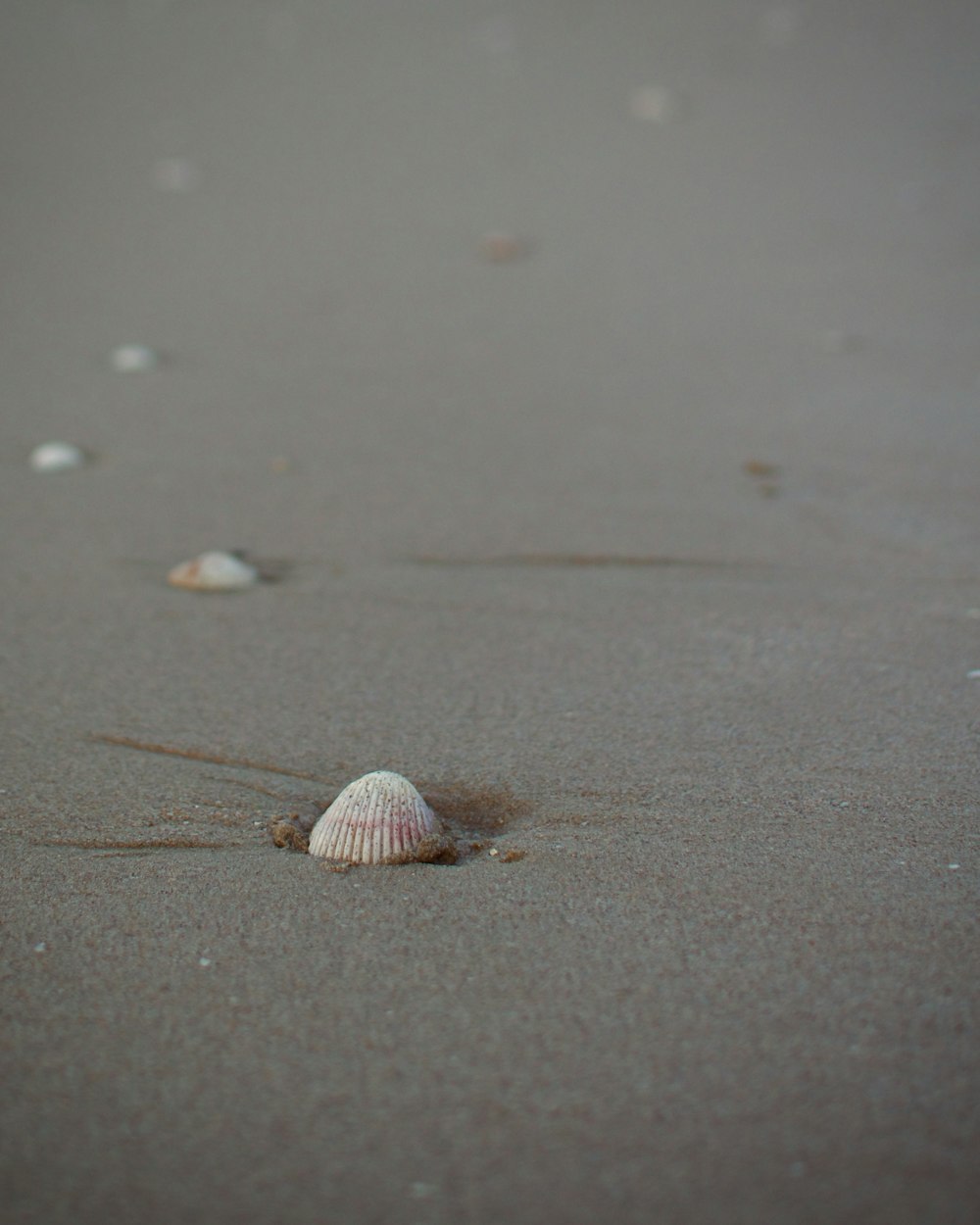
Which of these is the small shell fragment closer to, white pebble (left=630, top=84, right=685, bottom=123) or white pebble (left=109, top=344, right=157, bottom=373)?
white pebble (left=109, top=344, right=157, bottom=373)

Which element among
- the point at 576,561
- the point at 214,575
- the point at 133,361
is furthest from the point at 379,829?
the point at 133,361

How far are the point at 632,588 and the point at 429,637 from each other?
60cm

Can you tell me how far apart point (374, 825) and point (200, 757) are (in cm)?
53

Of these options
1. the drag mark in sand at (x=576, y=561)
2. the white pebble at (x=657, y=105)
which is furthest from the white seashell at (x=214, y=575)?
the white pebble at (x=657, y=105)

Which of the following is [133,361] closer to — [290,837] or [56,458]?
[56,458]

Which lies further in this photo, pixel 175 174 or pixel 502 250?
pixel 175 174

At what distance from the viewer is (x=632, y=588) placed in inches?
118

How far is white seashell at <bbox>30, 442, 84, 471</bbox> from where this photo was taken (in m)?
3.81

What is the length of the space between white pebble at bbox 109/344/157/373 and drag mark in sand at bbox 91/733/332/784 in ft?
8.79

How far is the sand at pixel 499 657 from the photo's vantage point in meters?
1.34

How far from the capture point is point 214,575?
2.99 meters

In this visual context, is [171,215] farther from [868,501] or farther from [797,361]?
[868,501]

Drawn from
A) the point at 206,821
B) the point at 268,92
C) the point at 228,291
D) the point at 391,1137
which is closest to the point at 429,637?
the point at 206,821

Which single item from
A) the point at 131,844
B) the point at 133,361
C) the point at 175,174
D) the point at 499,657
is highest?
the point at 175,174
